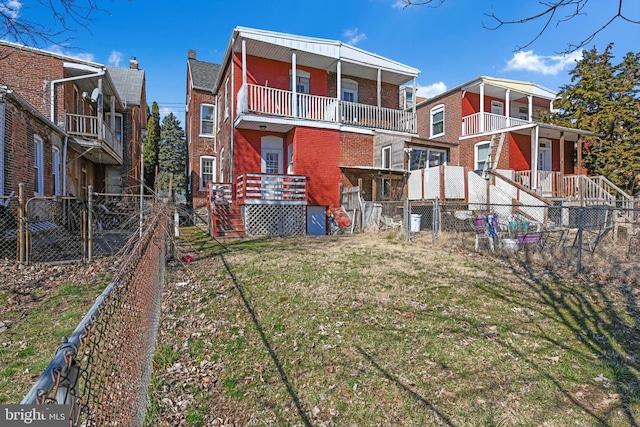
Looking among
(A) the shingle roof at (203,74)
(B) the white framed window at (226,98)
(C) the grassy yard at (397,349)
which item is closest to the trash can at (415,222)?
(C) the grassy yard at (397,349)

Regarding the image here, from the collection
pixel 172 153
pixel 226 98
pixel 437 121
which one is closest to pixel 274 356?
pixel 226 98

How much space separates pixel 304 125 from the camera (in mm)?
14719

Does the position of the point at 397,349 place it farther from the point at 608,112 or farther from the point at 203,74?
the point at 203,74

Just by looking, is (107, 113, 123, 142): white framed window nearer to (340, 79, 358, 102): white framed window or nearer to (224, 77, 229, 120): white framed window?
(224, 77, 229, 120): white framed window

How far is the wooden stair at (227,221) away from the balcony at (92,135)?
6.87m

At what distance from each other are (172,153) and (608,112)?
117ft

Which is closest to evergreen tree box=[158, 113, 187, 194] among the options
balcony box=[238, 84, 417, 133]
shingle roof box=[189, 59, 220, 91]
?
shingle roof box=[189, 59, 220, 91]

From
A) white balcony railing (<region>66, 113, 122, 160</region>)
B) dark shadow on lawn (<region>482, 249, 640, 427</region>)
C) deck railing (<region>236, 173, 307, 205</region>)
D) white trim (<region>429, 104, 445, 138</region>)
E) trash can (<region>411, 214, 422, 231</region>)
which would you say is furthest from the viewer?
white trim (<region>429, 104, 445, 138</region>)

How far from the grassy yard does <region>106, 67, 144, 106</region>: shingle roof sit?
21513 millimetres

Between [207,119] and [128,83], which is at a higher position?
[128,83]

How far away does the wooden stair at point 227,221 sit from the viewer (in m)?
12.6

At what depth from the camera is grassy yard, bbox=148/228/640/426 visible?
3.06 metres

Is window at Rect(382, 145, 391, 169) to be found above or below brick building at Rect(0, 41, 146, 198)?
below

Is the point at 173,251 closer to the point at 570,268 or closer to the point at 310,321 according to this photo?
the point at 310,321
